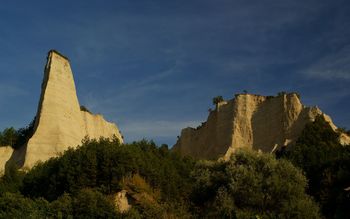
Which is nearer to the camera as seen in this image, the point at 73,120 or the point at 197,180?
the point at 197,180

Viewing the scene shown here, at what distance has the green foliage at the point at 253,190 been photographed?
3850cm

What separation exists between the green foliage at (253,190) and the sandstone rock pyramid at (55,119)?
18993mm

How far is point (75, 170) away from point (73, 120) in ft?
61.9

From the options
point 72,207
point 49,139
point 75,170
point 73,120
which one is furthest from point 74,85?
point 72,207

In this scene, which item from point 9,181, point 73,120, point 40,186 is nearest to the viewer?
point 40,186

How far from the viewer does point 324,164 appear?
4859 centimetres

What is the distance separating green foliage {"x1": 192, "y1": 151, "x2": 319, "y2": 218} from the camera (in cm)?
3850

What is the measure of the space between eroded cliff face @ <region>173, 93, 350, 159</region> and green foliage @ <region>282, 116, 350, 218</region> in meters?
2.15

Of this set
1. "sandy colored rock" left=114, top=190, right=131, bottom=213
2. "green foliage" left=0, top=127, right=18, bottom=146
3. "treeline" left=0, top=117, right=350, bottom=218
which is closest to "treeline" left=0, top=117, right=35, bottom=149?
"green foliage" left=0, top=127, right=18, bottom=146

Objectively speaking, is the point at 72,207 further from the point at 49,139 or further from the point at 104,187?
the point at 49,139

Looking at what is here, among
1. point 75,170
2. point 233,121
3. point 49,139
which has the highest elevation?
point 233,121

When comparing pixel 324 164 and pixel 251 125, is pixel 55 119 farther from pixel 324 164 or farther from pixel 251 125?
pixel 324 164

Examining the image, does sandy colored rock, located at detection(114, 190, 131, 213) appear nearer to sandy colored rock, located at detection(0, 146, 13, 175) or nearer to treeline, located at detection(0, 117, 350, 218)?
treeline, located at detection(0, 117, 350, 218)

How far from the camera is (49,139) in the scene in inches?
2329
